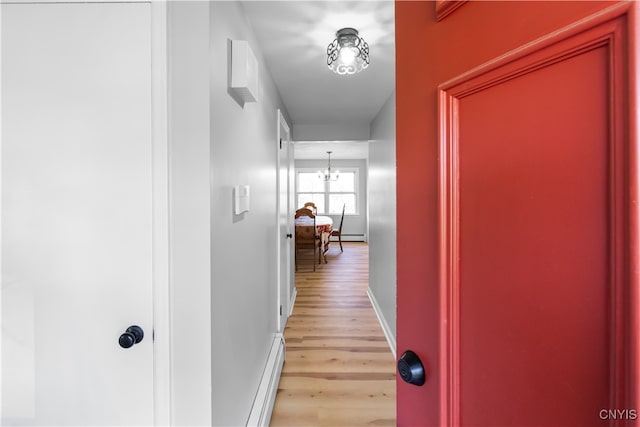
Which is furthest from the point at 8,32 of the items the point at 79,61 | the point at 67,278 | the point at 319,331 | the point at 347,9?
the point at 319,331

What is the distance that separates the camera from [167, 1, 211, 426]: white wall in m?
0.93

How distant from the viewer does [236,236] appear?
127 cm

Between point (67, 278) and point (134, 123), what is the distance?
22.0 inches

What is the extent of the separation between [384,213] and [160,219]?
233cm

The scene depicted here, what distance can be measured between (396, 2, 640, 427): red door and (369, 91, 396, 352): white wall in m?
1.88

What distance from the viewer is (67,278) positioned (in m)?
0.94

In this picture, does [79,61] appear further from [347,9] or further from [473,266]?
[473,266]

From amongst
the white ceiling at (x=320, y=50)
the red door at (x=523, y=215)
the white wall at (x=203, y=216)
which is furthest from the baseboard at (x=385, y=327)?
the white ceiling at (x=320, y=50)

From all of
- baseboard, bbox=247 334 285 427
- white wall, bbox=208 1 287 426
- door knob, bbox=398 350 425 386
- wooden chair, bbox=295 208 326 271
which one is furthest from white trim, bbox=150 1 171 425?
wooden chair, bbox=295 208 326 271

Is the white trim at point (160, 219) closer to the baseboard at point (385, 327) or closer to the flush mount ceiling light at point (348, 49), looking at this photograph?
the flush mount ceiling light at point (348, 49)

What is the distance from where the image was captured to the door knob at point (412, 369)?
623 millimetres

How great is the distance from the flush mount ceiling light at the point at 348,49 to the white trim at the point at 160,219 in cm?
96

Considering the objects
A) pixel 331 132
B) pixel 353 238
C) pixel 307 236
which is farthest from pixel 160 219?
pixel 353 238

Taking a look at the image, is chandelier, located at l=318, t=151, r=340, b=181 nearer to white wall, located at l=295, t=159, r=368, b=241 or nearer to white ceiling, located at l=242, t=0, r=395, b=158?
white wall, located at l=295, t=159, r=368, b=241
